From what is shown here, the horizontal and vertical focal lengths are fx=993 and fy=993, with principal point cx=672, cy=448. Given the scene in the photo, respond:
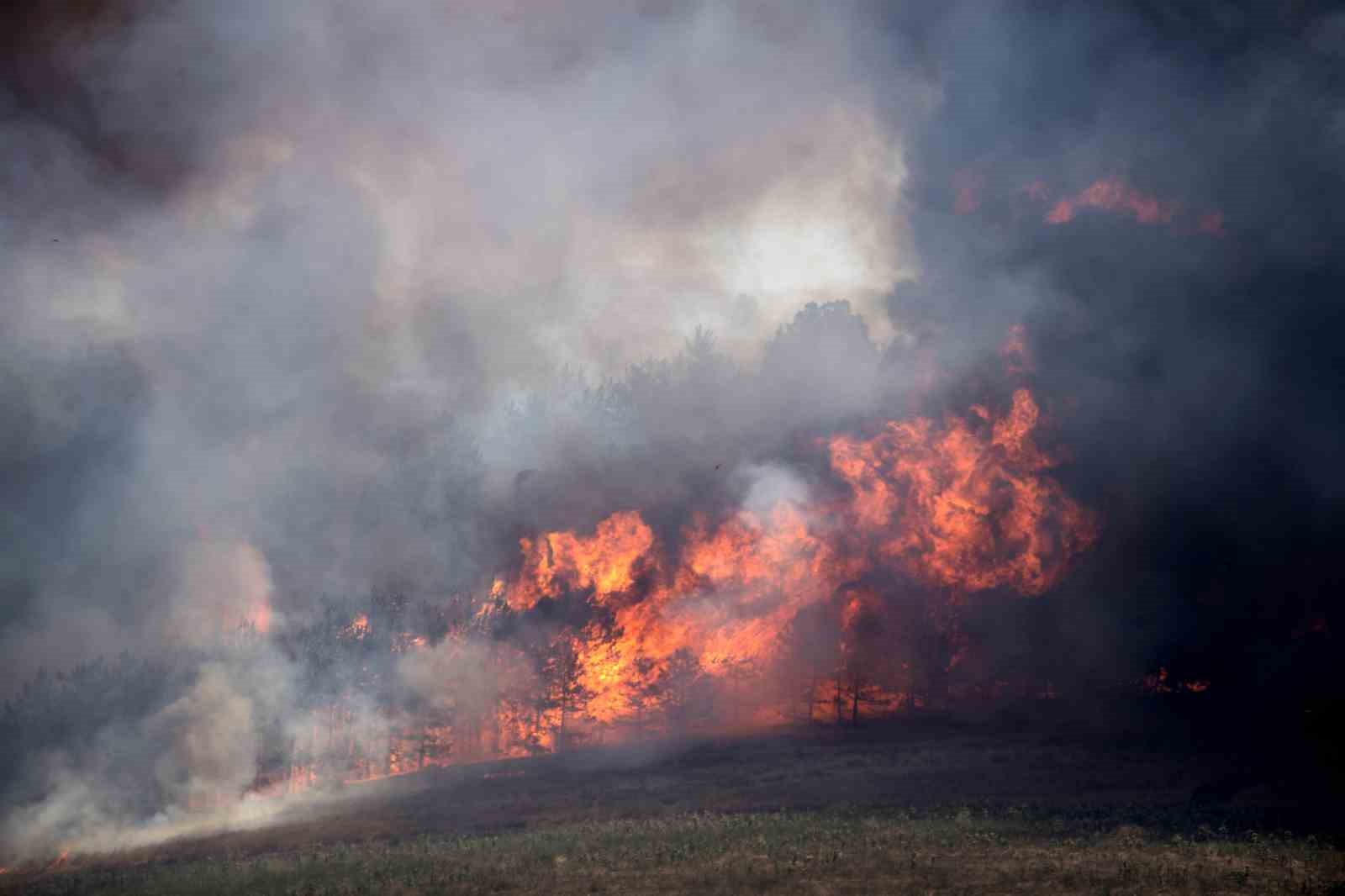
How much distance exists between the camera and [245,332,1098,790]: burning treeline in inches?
3115

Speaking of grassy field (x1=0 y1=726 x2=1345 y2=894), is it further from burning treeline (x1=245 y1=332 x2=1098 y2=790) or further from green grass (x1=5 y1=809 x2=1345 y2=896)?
burning treeline (x1=245 y1=332 x2=1098 y2=790)

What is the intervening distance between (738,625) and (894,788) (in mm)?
25172

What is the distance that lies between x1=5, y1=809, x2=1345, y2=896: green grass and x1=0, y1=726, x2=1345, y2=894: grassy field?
0.15 metres

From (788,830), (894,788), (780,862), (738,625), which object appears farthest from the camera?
(738,625)

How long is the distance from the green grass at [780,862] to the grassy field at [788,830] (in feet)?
0.49

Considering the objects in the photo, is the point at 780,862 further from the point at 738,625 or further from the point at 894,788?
the point at 738,625

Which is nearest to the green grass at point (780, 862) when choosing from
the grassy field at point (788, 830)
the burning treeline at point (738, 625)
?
the grassy field at point (788, 830)

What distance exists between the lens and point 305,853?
162 feet

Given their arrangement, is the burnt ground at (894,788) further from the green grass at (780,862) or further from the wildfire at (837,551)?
the wildfire at (837,551)

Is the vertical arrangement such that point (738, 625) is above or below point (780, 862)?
above

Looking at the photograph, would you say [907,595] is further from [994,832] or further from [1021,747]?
[994,832]

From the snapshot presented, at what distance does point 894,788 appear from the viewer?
190ft

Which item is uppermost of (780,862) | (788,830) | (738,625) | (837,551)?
(837,551)

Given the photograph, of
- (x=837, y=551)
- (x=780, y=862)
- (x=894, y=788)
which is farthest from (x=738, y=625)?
(x=780, y=862)
